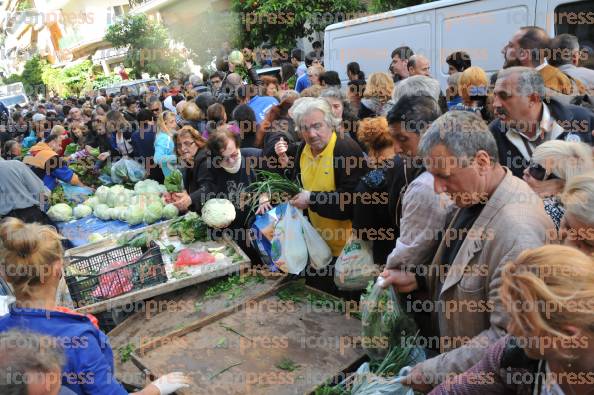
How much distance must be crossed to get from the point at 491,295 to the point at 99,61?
40235mm

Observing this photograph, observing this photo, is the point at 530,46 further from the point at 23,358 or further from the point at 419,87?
the point at 23,358

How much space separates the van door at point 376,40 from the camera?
25.3 feet

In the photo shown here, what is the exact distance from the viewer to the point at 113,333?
3373 millimetres

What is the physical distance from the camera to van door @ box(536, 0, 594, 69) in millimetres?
5922

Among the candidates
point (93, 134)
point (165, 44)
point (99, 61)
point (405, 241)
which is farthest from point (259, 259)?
point (99, 61)

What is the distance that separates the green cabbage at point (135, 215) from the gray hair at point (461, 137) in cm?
402

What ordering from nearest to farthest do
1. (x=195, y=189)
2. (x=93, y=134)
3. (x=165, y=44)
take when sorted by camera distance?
(x=195, y=189) < (x=93, y=134) < (x=165, y=44)

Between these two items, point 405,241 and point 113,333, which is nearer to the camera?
point 405,241

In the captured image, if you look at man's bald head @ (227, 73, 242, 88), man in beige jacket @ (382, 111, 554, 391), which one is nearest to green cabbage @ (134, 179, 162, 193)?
man's bald head @ (227, 73, 242, 88)

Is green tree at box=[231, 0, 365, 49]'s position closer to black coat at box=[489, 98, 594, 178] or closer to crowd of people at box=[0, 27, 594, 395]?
crowd of people at box=[0, 27, 594, 395]

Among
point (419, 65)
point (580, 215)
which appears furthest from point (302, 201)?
point (419, 65)

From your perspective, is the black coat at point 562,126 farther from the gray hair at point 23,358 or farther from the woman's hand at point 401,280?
the gray hair at point 23,358

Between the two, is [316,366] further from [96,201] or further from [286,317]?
[96,201]

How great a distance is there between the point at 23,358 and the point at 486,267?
179 cm
